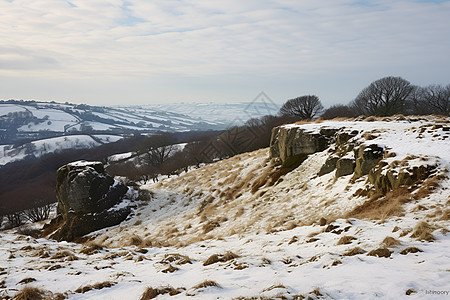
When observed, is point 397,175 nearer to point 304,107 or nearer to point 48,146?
point 304,107

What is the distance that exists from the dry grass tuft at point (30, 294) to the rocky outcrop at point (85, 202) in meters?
16.7

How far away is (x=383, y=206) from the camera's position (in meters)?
9.50

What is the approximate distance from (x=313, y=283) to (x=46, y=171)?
4366 inches

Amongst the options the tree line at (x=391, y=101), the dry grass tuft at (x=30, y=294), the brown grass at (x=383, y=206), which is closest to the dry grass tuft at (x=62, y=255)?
the dry grass tuft at (x=30, y=294)

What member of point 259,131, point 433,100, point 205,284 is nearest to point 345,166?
point 205,284

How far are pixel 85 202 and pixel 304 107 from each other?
46347mm

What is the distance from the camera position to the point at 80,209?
21719mm

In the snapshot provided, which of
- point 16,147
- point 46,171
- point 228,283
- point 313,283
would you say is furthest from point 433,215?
point 16,147

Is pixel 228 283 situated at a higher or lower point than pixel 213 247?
higher

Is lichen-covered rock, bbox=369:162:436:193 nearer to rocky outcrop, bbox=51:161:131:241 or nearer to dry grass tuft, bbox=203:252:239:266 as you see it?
dry grass tuft, bbox=203:252:239:266

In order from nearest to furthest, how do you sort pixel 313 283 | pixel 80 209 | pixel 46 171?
pixel 313 283 → pixel 80 209 → pixel 46 171

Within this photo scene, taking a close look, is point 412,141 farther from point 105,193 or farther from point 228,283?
point 105,193

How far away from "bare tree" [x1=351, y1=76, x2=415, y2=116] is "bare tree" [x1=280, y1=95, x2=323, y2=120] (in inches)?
394

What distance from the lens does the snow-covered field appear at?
471 cm
